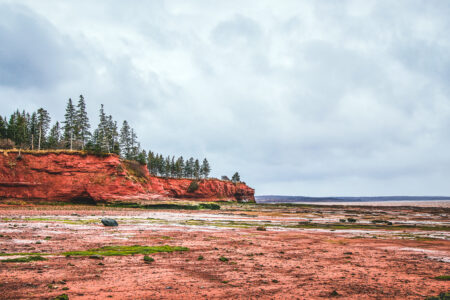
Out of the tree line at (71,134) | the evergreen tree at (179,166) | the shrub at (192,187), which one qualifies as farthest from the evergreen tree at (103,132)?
the evergreen tree at (179,166)

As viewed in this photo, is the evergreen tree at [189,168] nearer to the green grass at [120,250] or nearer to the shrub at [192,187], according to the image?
the shrub at [192,187]

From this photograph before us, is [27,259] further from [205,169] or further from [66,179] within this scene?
[205,169]

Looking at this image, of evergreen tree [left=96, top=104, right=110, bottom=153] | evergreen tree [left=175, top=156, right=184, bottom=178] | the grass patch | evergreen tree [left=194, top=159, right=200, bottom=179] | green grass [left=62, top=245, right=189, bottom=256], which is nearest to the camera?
green grass [left=62, top=245, right=189, bottom=256]

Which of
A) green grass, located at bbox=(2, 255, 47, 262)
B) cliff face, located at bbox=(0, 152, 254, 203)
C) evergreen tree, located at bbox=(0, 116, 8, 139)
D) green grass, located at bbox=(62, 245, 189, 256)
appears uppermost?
evergreen tree, located at bbox=(0, 116, 8, 139)

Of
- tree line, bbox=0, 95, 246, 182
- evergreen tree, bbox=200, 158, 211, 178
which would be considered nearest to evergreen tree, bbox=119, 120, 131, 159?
tree line, bbox=0, 95, 246, 182

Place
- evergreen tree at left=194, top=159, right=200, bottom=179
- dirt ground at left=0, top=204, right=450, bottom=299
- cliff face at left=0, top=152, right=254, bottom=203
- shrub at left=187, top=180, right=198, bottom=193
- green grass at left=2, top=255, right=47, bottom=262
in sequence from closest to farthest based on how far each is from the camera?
dirt ground at left=0, top=204, right=450, bottom=299 → green grass at left=2, top=255, right=47, bottom=262 → cliff face at left=0, top=152, right=254, bottom=203 → shrub at left=187, top=180, right=198, bottom=193 → evergreen tree at left=194, top=159, right=200, bottom=179

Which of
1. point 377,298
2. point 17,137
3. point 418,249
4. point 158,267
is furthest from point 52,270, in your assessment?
point 17,137

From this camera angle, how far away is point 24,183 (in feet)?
185

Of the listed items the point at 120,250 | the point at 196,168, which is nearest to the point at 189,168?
the point at 196,168

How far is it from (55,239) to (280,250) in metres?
13.7

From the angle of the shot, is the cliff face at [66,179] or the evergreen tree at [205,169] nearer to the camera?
the cliff face at [66,179]

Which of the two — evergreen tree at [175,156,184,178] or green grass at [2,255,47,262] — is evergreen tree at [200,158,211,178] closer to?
evergreen tree at [175,156,184,178]

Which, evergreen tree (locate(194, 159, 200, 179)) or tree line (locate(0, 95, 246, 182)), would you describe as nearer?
tree line (locate(0, 95, 246, 182))

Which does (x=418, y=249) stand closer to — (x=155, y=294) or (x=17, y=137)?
(x=155, y=294)
